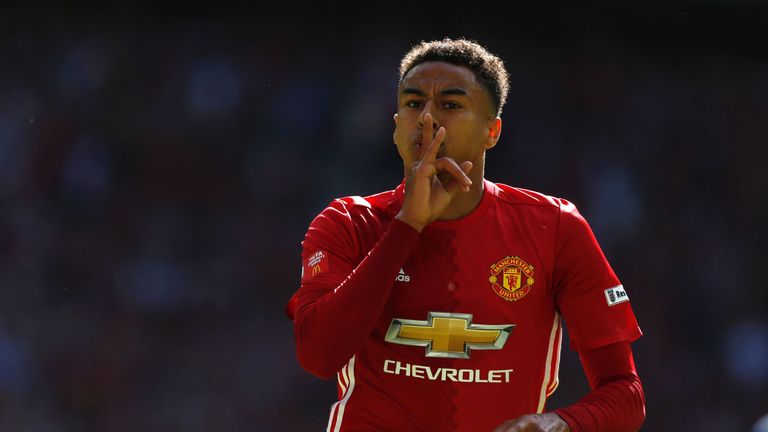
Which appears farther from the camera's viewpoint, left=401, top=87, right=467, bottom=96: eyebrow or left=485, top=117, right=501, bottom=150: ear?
left=485, top=117, right=501, bottom=150: ear

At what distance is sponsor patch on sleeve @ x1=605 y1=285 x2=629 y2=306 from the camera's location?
131 inches

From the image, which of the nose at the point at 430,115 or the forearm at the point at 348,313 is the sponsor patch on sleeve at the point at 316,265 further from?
the nose at the point at 430,115

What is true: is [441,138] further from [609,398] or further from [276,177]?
[276,177]

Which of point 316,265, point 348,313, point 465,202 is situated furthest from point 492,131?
point 348,313

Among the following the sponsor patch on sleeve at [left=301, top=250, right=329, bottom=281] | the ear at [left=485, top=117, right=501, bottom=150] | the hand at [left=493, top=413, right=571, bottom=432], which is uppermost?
the ear at [left=485, top=117, right=501, bottom=150]

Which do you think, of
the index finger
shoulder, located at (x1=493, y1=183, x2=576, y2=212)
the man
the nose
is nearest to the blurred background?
shoulder, located at (x1=493, y1=183, x2=576, y2=212)

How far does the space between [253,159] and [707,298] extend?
4.12m

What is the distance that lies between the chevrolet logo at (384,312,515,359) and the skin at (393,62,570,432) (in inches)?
13.6

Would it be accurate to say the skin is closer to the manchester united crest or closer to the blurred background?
the manchester united crest

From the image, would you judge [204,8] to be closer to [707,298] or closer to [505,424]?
[707,298]

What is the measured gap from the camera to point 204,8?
8320 millimetres

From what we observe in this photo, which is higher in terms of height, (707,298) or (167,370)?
(707,298)

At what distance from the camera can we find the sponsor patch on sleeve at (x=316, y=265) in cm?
317

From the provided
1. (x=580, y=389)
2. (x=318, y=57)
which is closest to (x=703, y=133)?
(x=580, y=389)
